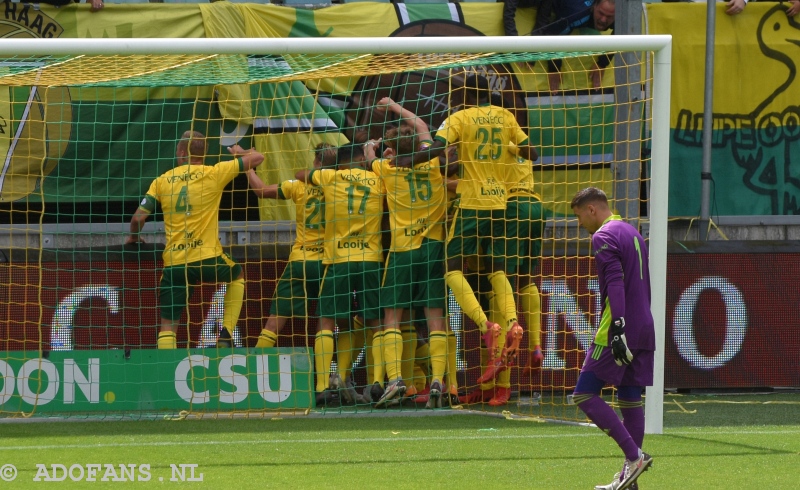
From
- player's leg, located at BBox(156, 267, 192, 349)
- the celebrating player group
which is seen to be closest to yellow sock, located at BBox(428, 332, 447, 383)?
the celebrating player group

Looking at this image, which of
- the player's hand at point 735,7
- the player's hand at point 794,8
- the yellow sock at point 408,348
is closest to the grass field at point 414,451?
the yellow sock at point 408,348

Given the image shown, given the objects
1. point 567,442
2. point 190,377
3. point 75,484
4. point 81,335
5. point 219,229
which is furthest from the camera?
point 219,229

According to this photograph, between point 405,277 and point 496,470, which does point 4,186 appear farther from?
point 496,470

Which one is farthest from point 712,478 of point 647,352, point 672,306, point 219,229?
point 219,229

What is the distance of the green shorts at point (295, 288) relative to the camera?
9609 mm

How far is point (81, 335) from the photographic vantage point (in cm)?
970

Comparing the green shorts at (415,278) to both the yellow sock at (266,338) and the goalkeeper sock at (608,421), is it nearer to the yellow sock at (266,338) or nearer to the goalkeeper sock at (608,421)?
the yellow sock at (266,338)

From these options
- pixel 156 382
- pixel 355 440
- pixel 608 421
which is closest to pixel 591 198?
pixel 608 421

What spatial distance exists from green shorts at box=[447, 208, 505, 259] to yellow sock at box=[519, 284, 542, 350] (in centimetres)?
38

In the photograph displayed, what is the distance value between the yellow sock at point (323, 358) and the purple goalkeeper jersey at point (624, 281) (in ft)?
12.0

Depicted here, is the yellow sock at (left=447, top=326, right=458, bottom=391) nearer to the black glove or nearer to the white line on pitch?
the white line on pitch

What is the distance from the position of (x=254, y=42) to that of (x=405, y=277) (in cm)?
252

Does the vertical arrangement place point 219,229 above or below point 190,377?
above

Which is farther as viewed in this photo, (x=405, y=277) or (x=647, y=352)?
(x=405, y=277)
